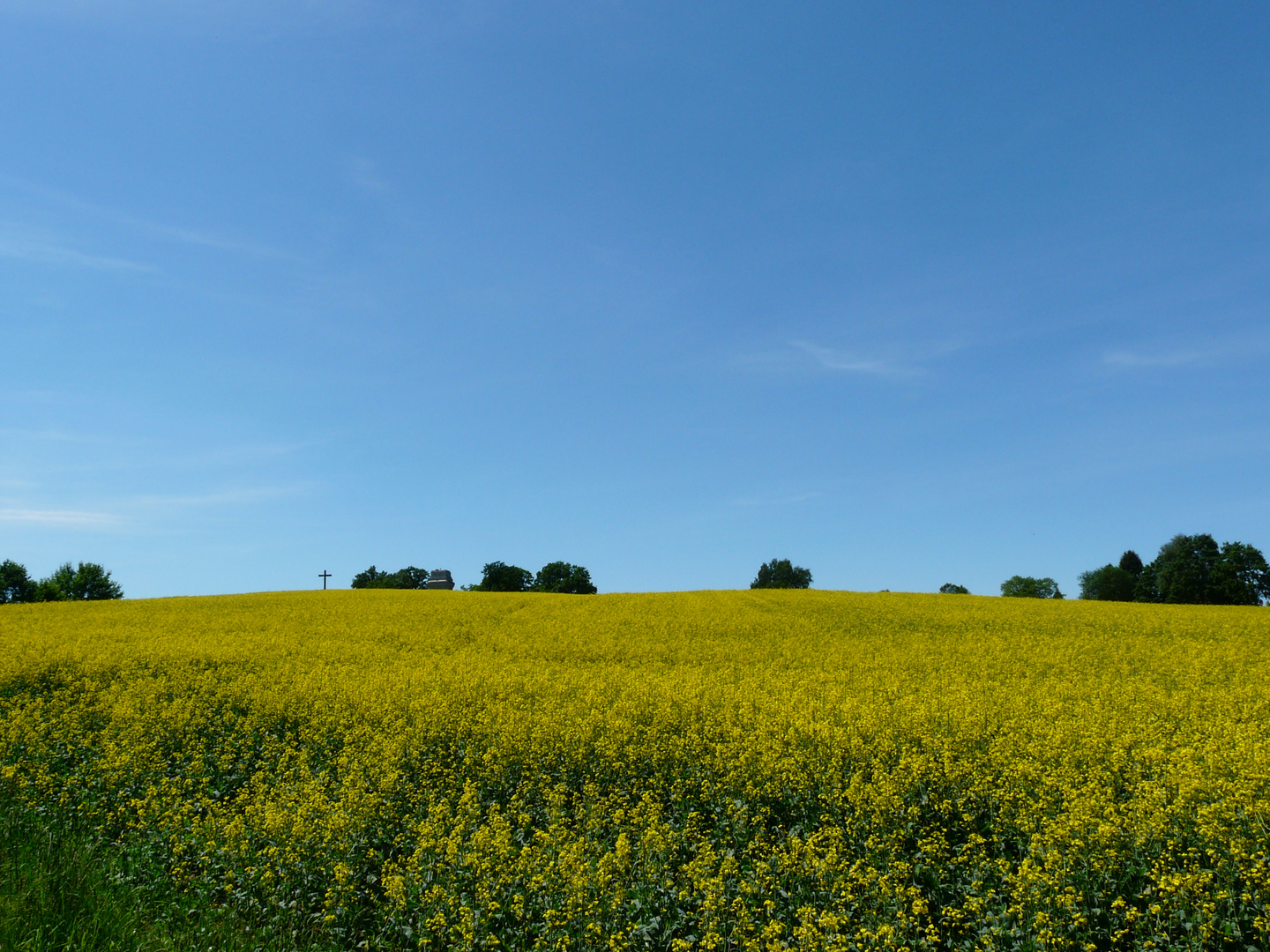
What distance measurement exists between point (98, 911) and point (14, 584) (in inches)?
4105

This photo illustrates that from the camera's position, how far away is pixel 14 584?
276 ft

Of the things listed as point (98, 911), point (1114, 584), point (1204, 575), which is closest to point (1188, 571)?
point (1204, 575)

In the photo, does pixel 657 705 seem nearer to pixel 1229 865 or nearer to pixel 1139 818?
pixel 1139 818

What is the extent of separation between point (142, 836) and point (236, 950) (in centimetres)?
432

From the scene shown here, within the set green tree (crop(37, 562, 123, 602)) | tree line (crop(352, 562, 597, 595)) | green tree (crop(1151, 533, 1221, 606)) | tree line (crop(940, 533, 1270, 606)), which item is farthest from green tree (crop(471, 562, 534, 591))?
green tree (crop(1151, 533, 1221, 606))

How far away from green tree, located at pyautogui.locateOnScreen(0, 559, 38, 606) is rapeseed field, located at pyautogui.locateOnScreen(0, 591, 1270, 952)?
273 feet

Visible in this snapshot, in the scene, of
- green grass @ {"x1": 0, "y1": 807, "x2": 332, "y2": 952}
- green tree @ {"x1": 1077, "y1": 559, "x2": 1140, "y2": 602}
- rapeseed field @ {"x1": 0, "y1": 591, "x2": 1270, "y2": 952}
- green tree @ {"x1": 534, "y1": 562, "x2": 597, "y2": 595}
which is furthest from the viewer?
green tree @ {"x1": 1077, "y1": 559, "x2": 1140, "y2": 602}

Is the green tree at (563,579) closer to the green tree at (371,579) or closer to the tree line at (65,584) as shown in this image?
the green tree at (371,579)

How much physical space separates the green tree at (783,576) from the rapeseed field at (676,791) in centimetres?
9578

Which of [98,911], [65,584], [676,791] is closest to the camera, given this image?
[98,911]

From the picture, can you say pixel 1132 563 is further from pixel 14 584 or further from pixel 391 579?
pixel 14 584

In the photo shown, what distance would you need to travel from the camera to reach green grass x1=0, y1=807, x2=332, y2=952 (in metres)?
6.20

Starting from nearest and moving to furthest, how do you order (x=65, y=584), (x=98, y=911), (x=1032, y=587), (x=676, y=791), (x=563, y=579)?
(x=98, y=911)
(x=676, y=791)
(x=65, y=584)
(x=563, y=579)
(x=1032, y=587)

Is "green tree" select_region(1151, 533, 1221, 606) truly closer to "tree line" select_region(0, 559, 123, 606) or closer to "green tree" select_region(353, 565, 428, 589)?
"green tree" select_region(353, 565, 428, 589)
